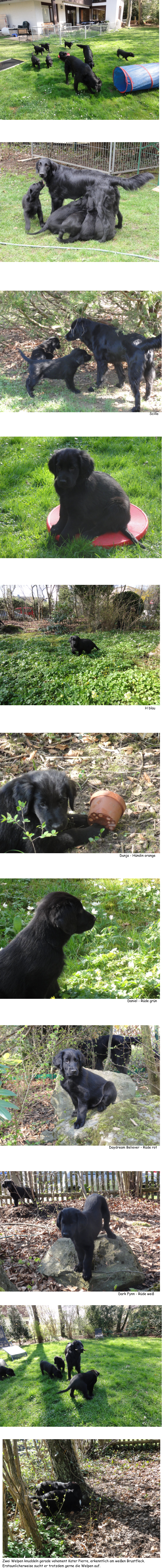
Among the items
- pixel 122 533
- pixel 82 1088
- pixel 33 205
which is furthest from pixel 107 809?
pixel 33 205

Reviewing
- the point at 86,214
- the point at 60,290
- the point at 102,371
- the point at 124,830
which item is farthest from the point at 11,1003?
the point at 86,214

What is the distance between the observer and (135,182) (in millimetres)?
6238

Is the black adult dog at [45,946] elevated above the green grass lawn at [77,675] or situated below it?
below

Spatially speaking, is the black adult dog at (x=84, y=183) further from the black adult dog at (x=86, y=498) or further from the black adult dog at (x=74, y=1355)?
the black adult dog at (x=74, y=1355)

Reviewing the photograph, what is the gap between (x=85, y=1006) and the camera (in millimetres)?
5754

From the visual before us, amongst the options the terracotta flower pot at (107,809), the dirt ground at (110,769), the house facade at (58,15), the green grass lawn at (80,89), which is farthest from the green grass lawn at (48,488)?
the house facade at (58,15)

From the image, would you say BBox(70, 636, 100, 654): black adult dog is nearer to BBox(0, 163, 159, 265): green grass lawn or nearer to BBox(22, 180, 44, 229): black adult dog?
BBox(0, 163, 159, 265): green grass lawn

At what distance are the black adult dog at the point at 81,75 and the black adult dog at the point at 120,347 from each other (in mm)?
→ 1446

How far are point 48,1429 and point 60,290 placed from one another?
7.34 m

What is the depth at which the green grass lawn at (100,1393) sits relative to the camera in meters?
5.34

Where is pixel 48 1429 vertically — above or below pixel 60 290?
below

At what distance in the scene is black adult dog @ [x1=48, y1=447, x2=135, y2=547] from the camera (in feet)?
20.9

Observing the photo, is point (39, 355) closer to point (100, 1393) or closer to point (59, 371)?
point (59, 371)

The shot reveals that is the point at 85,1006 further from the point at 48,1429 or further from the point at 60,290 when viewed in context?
the point at 60,290
